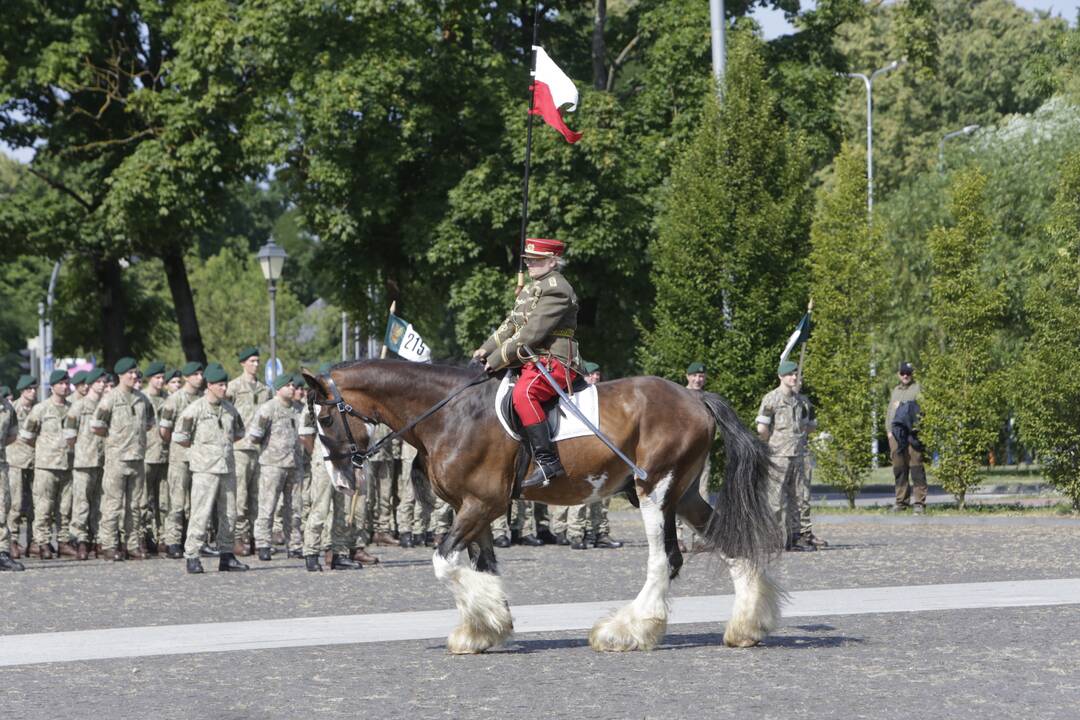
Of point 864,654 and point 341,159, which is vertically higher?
point 341,159

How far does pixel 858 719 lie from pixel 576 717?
1.40 metres

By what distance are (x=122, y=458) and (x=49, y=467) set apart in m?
1.40

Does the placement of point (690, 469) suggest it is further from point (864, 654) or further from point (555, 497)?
point (864, 654)

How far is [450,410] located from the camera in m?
11.7

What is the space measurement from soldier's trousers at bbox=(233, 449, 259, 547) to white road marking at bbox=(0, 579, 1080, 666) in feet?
21.6

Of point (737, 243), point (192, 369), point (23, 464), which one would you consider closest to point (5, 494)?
point (192, 369)

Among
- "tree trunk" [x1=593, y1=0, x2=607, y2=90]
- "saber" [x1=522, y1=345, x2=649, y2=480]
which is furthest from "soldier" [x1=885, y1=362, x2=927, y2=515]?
"saber" [x1=522, y1=345, x2=649, y2=480]

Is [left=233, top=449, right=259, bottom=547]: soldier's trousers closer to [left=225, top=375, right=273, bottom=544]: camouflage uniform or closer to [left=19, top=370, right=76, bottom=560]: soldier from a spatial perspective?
[left=225, top=375, right=273, bottom=544]: camouflage uniform

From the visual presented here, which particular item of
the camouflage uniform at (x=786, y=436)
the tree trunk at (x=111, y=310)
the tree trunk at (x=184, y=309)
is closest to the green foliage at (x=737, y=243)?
the camouflage uniform at (x=786, y=436)

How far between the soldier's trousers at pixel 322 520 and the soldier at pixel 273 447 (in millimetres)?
1112

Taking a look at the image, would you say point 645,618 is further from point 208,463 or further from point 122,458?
point 122,458

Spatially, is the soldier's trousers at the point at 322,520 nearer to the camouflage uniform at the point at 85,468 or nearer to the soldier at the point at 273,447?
the soldier at the point at 273,447

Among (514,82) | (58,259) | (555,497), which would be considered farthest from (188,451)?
(58,259)

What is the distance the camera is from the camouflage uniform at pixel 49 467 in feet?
67.2
